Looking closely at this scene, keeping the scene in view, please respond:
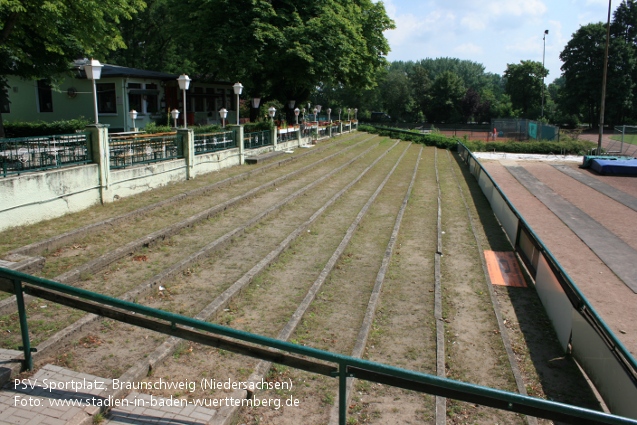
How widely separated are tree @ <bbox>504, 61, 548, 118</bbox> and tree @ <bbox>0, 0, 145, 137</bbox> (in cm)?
7029

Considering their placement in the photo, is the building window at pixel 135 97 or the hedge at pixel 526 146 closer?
the building window at pixel 135 97

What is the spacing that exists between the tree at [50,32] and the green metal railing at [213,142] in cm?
494

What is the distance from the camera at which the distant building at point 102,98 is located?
26297 millimetres

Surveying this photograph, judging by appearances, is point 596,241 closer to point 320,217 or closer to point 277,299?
point 320,217

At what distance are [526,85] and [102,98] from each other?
68048 millimetres

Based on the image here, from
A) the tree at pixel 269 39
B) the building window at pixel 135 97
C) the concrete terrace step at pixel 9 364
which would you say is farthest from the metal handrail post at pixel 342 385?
the building window at pixel 135 97

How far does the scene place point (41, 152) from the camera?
1030 centimetres

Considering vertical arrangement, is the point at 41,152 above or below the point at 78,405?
above

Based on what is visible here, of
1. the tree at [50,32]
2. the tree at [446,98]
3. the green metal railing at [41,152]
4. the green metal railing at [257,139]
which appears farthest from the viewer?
the tree at [446,98]

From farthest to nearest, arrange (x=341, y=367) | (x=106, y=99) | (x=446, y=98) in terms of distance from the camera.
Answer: (x=446, y=98) → (x=106, y=99) → (x=341, y=367)

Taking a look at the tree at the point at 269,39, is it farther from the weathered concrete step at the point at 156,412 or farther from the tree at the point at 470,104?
the tree at the point at 470,104

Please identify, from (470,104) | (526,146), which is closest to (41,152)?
(526,146)

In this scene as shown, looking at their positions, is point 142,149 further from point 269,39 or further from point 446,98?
point 446,98

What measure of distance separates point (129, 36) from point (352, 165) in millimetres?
31578
